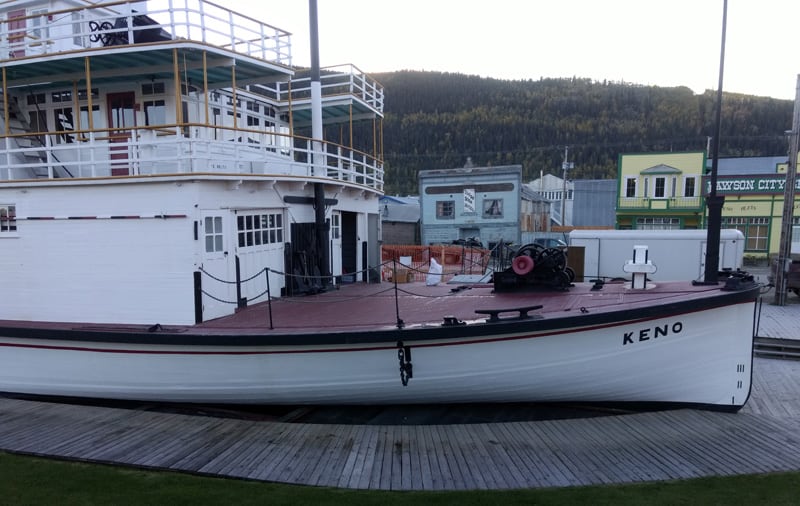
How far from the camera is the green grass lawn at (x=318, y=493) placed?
4809mm

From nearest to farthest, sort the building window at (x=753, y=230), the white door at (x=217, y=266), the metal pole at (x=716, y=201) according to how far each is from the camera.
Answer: the metal pole at (x=716, y=201) → the white door at (x=217, y=266) → the building window at (x=753, y=230)

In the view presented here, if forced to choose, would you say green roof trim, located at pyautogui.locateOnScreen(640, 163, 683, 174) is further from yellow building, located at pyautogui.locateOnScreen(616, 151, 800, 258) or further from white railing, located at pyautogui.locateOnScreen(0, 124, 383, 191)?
white railing, located at pyautogui.locateOnScreen(0, 124, 383, 191)

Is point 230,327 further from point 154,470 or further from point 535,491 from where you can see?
point 535,491

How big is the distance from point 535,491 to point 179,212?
5942 mm

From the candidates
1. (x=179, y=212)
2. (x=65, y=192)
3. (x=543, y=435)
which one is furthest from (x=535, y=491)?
(x=65, y=192)

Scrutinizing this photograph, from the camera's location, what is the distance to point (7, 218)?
8.38 m

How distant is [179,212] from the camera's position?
7590mm

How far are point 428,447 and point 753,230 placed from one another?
31220 millimetres

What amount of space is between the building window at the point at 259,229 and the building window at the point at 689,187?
2995 centimetres

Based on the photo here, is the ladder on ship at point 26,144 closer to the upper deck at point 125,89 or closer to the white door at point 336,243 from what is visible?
the upper deck at point 125,89

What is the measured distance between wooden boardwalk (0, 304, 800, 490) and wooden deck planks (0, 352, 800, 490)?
0.04 ft

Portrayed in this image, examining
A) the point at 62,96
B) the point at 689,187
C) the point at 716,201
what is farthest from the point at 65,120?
the point at 689,187

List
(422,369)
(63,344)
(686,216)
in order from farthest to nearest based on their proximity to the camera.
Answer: (686,216), (63,344), (422,369)

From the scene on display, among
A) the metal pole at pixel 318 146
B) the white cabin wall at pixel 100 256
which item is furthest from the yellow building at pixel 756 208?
the white cabin wall at pixel 100 256
